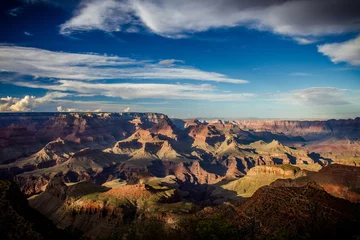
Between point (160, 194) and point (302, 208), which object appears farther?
point (160, 194)

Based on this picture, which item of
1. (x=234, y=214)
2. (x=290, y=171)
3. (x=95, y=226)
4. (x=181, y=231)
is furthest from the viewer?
(x=290, y=171)

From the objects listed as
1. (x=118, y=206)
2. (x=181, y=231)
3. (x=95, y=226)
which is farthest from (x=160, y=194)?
(x=181, y=231)

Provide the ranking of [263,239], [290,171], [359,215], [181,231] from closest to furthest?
[263,239] < [181,231] < [359,215] < [290,171]

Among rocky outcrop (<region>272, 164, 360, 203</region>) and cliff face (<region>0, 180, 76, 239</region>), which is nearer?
cliff face (<region>0, 180, 76, 239</region>)

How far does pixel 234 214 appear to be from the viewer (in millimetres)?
76188

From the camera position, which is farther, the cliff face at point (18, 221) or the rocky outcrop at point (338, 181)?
the rocky outcrop at point (338, 181)

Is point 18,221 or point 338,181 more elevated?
point 18,221

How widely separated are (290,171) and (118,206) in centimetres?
10772

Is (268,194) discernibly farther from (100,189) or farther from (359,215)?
(100,189)

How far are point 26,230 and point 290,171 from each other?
150 meters

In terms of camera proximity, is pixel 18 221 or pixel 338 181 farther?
pixel 338 181

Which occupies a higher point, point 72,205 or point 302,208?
point 302,208

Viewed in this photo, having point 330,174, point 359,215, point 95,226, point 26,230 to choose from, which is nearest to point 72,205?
point 95,226

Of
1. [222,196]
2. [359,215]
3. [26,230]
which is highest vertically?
[359,215]
